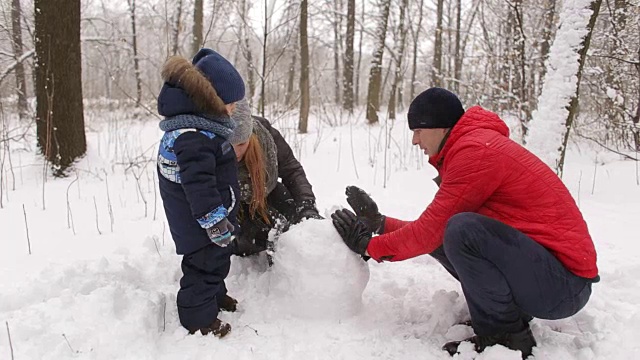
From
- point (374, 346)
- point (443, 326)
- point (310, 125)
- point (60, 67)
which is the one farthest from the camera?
point (310, 125)

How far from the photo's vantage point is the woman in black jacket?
239 centimetres

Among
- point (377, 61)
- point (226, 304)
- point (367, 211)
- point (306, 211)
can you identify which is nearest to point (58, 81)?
point (306, 211)

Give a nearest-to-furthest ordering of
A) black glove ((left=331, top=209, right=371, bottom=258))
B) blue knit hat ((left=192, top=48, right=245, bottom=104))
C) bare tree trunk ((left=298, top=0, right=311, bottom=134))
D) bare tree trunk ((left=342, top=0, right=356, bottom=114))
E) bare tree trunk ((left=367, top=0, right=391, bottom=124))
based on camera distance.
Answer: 1. blue knit hat ((left=192, top=48, right=245, bottom=104))
2. black glove ((left=331, top=209, right=371, bottom=258))
3. bare tree trunk ((left=298, top=0, right=311, bottom=134))
4. bare tree trunk ((left=367, top=0, right=391, bottom=124))
5. bare tree trunk ((left=342, top=0, right=356, bottom=114))

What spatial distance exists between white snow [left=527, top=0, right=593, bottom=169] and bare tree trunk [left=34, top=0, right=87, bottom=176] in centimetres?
482

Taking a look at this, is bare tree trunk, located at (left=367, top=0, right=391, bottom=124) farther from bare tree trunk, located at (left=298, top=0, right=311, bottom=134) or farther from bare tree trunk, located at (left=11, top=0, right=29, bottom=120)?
bare tree trunk, located at (left=11, top=0, right=29, bottom=120)

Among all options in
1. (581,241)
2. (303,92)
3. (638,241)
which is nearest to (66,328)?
(581,241)

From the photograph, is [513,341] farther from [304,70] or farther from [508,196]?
[304,70]

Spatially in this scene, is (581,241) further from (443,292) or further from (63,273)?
(63,273)

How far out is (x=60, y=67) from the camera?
4680 millimetres

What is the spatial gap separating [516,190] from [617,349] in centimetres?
84

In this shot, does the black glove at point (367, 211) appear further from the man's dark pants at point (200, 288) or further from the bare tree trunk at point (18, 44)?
the bare tree trunk at point (18, 44)

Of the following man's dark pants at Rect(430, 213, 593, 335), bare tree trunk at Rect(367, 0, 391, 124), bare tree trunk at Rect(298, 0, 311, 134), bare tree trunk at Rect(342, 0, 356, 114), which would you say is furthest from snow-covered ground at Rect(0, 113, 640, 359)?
bare tree trunk at Rect(342, 0, 356, 114)

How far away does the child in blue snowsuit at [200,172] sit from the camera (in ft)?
6.15

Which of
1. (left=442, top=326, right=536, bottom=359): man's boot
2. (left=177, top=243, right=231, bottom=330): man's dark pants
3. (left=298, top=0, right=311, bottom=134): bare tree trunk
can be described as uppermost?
Result: (left=298, top=0, right=311, bottom=134): bare tree trunk
